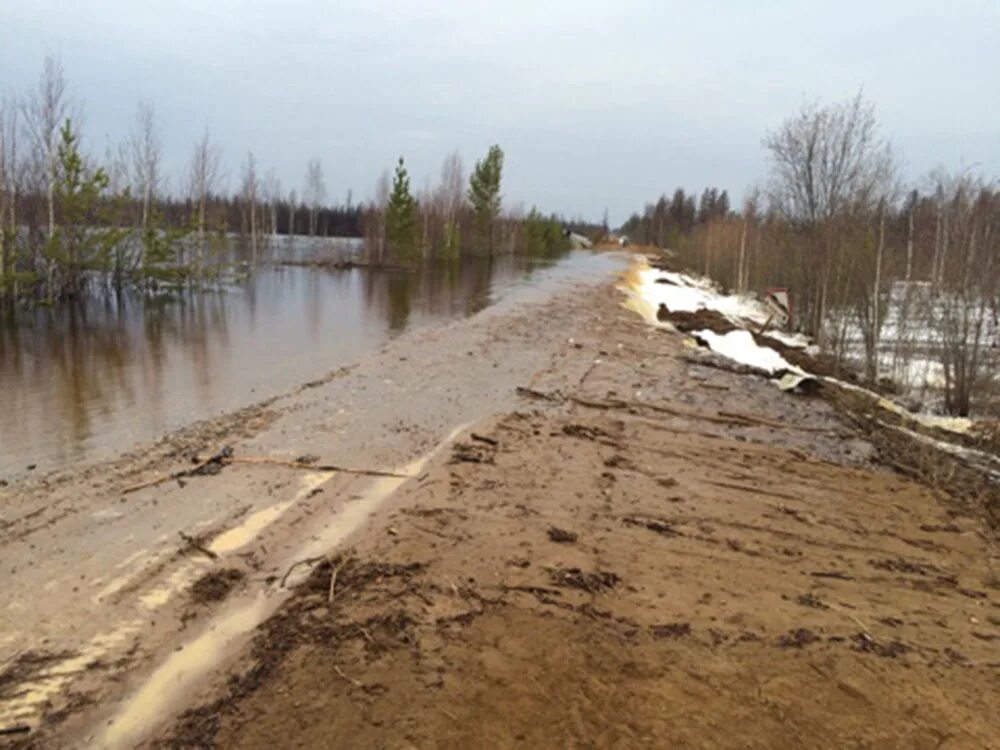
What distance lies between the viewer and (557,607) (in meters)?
4.86

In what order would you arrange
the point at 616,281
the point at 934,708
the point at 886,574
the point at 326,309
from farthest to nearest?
the point at 616,281, the point at 326,309, the point at 886,574, the point at 934,708

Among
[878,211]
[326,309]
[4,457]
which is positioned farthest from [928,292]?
[326,309]

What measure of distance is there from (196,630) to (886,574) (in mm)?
5551

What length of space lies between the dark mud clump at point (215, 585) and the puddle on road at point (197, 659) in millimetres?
195

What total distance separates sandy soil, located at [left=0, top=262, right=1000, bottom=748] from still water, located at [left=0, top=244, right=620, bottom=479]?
97.9 inches

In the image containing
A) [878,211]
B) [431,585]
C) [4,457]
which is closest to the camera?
[431,585]

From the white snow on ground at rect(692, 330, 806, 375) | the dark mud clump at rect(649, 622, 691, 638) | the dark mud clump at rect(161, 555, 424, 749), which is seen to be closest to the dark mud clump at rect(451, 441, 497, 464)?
the dark mud clump at rect(161, 555, 424, 749)

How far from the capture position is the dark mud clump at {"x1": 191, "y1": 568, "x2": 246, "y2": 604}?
4.96 m

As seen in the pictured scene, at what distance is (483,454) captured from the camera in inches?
335

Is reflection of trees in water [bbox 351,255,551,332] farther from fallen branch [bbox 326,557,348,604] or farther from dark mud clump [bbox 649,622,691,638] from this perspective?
dark mud clump [bbox 649,622,691,638]

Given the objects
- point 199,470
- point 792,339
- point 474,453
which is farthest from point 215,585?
point 792,339

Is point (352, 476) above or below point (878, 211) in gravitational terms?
below

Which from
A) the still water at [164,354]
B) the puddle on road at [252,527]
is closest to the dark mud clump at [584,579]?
the puddle on road at [252,527]

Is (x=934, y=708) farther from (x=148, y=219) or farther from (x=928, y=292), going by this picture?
(x=148, y=219)
